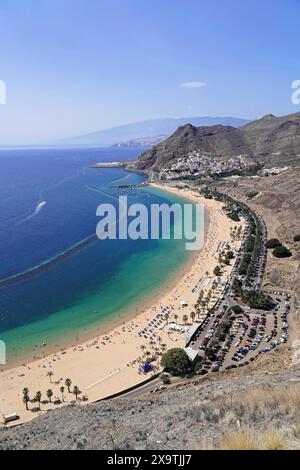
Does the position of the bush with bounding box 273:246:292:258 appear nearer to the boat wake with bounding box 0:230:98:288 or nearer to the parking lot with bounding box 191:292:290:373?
the parking lot with bounding box 191:292:290:373

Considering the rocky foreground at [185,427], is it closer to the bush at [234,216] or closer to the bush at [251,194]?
the bush at [234,216]

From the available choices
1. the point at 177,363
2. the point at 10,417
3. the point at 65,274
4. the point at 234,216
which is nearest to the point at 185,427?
the point at 177,363

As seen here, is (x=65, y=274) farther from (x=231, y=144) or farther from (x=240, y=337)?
(x=231, y=144)

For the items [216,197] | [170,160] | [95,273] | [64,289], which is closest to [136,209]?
[216,197]

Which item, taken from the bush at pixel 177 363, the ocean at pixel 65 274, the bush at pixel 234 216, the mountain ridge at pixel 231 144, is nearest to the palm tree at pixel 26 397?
the ocean at pixel 65 274

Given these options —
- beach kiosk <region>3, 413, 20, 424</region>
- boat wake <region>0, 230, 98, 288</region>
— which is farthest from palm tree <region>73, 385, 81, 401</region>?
boat wake <region>0, 230, 98, 288</region>
